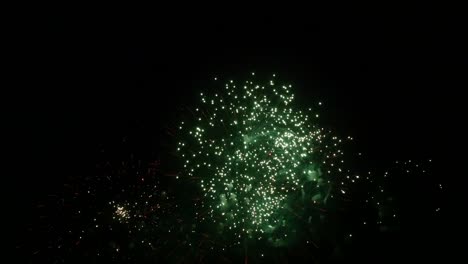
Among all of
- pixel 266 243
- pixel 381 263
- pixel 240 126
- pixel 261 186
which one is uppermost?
pixel 240 126

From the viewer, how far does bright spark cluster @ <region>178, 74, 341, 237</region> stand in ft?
30.0

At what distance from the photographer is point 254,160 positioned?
30.5ft

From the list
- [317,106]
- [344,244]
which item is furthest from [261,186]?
[317,106]

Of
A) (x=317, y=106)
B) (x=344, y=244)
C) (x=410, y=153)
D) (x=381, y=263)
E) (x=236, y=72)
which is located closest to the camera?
(x=381, y=263)

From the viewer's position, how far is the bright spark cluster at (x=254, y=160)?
30.0 ft

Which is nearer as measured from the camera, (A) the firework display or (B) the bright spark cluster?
(A) the firework display

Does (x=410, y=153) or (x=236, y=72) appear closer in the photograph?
(x=410, y=153)

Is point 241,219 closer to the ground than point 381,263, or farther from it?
farther from it

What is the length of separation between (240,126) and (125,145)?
12.7ft

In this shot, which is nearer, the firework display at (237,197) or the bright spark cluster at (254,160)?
the firework display at (237,197)

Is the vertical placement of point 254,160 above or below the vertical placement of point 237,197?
above

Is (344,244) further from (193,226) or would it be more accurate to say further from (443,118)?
(443,118)

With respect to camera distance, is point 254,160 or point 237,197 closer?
point 237,197

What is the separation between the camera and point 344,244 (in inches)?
324
